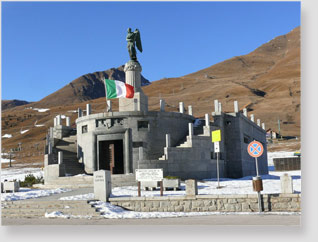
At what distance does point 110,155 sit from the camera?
90.7ft

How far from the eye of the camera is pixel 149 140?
27859 mm

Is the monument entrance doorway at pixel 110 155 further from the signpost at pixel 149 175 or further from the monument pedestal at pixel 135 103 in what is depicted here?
the signpost at pixel 149 175

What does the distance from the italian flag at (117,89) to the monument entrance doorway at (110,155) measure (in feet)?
10.9

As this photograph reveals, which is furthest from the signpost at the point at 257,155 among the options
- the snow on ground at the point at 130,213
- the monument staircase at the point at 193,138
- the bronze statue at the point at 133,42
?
the bronze statue at the point at 133,42

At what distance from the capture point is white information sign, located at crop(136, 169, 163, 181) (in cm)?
1808

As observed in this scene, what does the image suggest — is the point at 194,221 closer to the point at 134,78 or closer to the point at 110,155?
the point at 110,155

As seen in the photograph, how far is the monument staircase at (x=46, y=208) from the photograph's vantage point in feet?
52.6

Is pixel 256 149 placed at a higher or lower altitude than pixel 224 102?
lower

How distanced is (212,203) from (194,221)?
2607mm

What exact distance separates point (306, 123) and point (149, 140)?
641 inches

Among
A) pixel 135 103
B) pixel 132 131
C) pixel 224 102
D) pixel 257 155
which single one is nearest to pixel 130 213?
pixel 257 155

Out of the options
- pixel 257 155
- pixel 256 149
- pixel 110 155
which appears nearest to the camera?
pixel 257 155

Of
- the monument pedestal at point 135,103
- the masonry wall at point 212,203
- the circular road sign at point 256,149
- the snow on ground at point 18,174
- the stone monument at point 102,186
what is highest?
the monument pedestal at point 135,103

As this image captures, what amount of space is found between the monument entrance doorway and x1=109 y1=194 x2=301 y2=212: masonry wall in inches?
424
